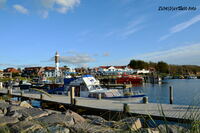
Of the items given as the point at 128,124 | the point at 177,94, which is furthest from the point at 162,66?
the point at 128,124

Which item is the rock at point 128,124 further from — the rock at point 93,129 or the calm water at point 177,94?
the calm water at point 177,94

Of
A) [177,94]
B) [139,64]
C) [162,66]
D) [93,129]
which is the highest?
[139,64]

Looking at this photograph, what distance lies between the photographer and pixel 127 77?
50.9 meters

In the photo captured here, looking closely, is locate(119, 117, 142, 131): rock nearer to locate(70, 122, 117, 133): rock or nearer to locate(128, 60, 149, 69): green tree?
locate(70, 122, 117, 133): rock

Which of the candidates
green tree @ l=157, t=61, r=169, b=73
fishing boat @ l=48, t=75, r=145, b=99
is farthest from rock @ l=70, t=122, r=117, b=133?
green tree @ l=157, t=61, r=169, b=73

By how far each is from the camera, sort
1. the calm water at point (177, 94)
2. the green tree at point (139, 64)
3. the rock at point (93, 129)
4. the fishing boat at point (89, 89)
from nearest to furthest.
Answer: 1. the rock at point (93, 129)
2. the calm water at point (177, 94)
3. the fishing boat at point (89, 89)
4. the green tree at point (139, 64)

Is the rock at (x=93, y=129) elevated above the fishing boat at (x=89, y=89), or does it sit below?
above

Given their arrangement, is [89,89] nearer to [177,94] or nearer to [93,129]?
[177,94]

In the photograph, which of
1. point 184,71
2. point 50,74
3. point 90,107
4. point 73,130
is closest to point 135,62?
point 184,71

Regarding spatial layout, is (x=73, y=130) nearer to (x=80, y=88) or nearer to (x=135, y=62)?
(x=80, y=88)

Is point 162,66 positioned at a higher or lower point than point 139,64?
lower

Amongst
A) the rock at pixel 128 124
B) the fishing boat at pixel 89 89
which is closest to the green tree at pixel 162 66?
the fishing boat at pixel 89 89

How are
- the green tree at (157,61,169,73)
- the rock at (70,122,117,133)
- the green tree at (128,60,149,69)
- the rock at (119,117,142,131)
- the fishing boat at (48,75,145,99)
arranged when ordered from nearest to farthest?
1. the rock at (119,117,142,131)
2. the rock at (70,122,117,133)
3. the fishing boat at (48,75,145,99)
4. the green tree at (128,60,149,69)
5. the green tree at (157,61,169,73)

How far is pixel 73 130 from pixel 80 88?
15.9 meters
